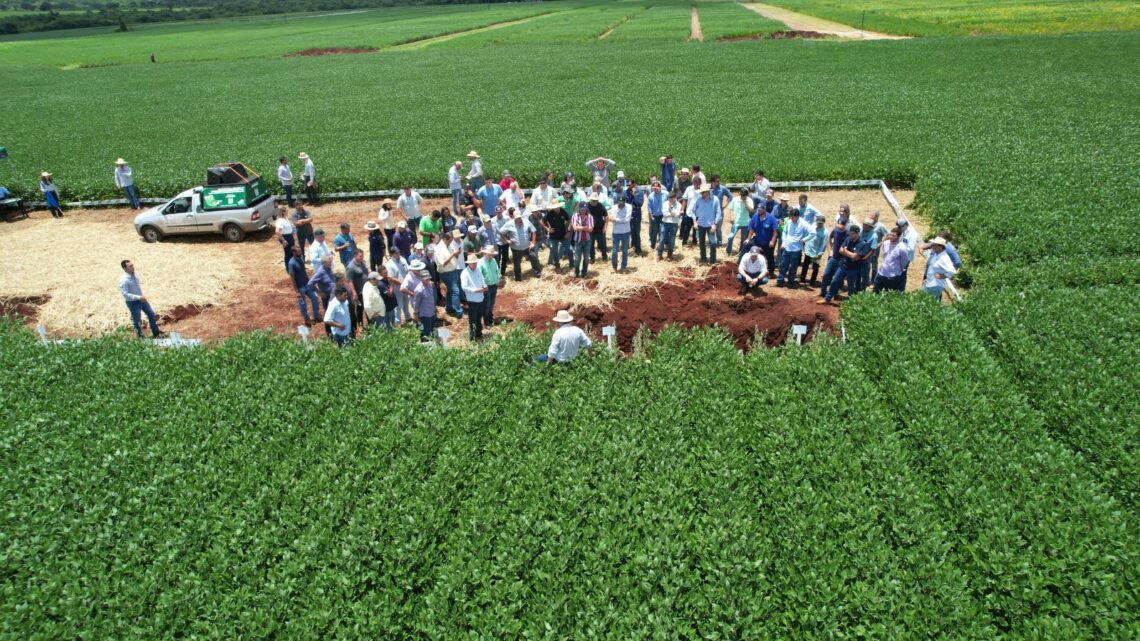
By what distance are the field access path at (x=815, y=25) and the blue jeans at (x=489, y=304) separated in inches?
2227

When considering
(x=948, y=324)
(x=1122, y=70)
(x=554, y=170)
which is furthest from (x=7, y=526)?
(x=1122, y=70)

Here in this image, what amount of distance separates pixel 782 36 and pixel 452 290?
5791 centimetres

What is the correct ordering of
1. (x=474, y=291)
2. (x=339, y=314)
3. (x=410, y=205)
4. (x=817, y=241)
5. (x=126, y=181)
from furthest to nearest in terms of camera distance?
1. (x=126, y=181)
2. (x=410, y=205)
3. (x=817, y=241)
4. (x=474, y=291)
5. (x=339, y=314)

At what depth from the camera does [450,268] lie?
15.2 m

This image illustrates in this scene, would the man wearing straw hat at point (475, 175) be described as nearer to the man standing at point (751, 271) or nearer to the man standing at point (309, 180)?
A: the man standing at point (309, 180)

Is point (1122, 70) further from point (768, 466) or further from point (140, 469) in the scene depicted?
point (140, 469)

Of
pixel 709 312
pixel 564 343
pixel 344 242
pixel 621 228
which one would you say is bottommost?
pixel 709 312

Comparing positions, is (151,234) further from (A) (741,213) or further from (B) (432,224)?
(A) (741,213)

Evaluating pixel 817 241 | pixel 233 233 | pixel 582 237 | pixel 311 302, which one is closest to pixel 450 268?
pixel 582 237

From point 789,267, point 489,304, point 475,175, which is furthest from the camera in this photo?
point 475,175

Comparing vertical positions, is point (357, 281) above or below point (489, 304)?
above

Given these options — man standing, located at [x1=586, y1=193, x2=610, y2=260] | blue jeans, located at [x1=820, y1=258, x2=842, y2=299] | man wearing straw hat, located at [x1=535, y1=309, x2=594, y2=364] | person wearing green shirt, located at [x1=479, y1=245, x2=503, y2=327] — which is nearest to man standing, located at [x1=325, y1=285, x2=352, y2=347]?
person wearing green shirt, located at [x1=479, y1=245, x2=503, y2=327]

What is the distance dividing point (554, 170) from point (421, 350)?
1449cm

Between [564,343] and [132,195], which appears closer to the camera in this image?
[564,343]
